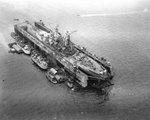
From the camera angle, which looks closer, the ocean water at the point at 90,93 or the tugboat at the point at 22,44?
the ocean water at the point at 90,93

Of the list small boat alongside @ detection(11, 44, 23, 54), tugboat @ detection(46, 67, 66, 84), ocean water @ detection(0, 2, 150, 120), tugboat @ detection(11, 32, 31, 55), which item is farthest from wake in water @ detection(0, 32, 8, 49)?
tugboat @ detection(46, 67, 66, 84)

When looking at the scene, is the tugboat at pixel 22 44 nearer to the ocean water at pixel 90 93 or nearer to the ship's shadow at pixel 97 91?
the ocean water at pixel 90 93

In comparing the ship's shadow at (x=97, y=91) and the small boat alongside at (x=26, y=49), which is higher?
the small boat alongside at (x=26, y=49)

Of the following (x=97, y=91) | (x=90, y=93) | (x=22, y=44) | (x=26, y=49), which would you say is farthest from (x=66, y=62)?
(x=22, y=44)

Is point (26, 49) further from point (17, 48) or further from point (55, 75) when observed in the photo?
point (55, 75)

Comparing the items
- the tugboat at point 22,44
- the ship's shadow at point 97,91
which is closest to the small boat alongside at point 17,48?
the tugboat at point 22,44

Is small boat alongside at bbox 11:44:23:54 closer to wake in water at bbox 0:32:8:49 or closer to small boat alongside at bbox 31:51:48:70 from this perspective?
wake in water at bbox 0:32:8:49
